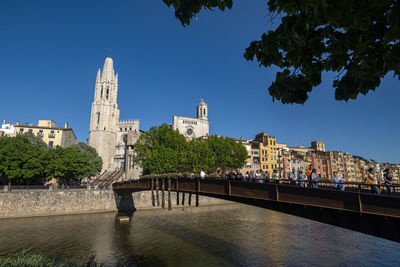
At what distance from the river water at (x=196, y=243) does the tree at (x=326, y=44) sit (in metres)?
15.0

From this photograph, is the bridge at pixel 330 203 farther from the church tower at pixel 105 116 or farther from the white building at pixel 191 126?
the white building at pixel 191 126

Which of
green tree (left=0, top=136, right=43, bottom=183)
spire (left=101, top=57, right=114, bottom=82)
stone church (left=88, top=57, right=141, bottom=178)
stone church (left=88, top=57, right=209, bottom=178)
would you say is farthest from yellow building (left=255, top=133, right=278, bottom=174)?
spire (left=101, top=57, right=114, bottom=82)

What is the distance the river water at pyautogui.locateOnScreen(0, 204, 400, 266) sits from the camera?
18875mm

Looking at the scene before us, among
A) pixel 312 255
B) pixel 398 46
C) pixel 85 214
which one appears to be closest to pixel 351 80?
pixel 398 46

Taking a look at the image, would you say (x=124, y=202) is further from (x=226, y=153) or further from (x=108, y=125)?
(x=108, y=125)

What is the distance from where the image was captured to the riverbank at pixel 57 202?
3634 centimetres

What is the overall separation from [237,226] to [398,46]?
30.8m

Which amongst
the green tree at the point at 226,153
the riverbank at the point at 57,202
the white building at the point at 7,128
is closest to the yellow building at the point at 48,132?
the white building at the point at 7,128

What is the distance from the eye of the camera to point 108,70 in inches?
3728

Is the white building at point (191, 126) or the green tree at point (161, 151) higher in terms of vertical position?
the white building at point (191, 126)

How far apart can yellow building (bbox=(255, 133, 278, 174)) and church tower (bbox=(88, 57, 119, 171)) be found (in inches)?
2076

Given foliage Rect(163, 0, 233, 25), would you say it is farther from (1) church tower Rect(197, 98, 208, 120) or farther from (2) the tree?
(1) church tower Rect(197, 98, 208, 120)

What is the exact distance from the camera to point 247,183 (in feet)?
52.5

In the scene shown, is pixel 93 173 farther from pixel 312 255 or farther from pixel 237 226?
pixel 312 255
